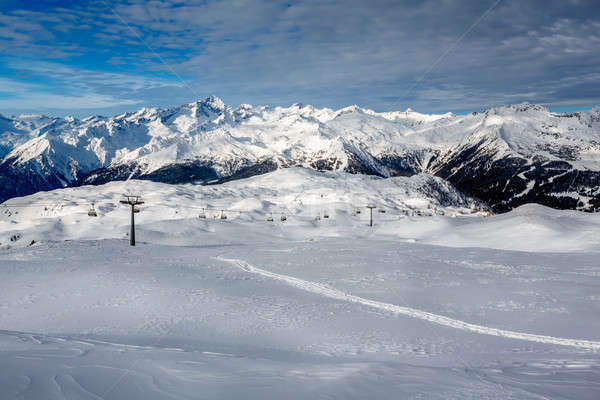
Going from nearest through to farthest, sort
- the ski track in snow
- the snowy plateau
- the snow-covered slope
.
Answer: the snowy plateau → the ski track in snow → the snow-covered slope

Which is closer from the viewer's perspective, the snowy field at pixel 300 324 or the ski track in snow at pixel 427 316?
the snowy field at pixel 300 324

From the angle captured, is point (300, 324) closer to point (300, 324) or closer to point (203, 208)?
point (300, 324)

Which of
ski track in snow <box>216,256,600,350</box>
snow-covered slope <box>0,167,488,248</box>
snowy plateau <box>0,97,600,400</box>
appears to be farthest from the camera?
snow-covered slope <box>0,167,488,248</box>

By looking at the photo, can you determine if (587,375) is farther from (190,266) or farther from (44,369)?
(190,266)

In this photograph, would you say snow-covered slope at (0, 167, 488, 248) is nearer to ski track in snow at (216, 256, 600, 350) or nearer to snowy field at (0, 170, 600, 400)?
snowy field at (0, 170, 600, 400)

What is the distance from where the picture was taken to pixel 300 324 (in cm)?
1534

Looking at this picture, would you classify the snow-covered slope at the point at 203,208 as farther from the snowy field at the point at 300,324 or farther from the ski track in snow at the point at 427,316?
the ski track in snow at the point at 427,316

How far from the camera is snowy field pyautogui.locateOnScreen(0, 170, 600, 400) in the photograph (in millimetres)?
8188

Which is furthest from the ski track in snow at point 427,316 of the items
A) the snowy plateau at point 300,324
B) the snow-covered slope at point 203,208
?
the snow-covered slope at point 203,208

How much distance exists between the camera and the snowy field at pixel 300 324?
819cm

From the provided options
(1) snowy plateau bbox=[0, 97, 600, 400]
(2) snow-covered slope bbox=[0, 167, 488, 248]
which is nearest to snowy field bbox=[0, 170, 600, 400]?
(1) snowy plateau bbox=[0, 97, 600, 400]

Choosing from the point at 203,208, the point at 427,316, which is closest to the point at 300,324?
the point at 427,316

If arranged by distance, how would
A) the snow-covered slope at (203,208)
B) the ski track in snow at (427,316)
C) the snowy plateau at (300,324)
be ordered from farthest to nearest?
the snow-covered slope at (203,208) → the ski track in snow at (427,316) → the snowy plateau at (300,324)

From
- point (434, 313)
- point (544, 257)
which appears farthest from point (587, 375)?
point (544, 257)
